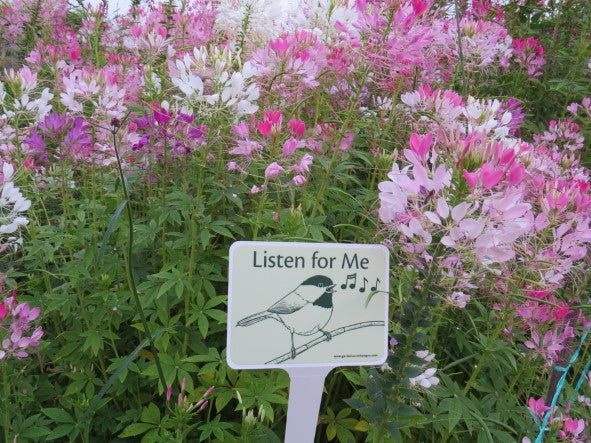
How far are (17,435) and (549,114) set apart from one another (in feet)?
12.1

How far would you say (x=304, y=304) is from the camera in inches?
50.5

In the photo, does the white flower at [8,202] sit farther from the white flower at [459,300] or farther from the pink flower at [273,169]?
the white flower at [459,300]

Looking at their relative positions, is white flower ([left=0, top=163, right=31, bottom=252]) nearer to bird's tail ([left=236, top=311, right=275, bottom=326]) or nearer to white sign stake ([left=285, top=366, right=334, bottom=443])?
bird's tail ([left=236, top=311, right=275, bottom=326])

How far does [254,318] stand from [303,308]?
114 mm

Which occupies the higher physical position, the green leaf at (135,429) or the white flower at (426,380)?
the white flower at (426,380)

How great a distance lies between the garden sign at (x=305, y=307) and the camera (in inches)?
49.6

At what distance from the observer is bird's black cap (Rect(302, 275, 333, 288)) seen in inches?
50.7

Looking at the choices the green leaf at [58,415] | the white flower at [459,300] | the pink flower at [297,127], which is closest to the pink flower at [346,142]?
the pink flower at [297,127]

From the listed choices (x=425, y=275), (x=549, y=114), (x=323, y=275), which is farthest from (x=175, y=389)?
(x=549, y=114)

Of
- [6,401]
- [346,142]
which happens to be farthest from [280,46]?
[6,401]

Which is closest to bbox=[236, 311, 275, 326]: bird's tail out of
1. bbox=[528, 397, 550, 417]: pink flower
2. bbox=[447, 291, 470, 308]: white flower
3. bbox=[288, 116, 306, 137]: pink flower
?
bbox=[447, 291, 470, 308]: white flower

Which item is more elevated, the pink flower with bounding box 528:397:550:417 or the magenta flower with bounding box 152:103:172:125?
the magenta flower with bounding box 152:103:172:125

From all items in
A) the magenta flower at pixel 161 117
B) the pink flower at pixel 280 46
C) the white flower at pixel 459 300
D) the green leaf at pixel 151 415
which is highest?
the pink flower at pixel 280 46

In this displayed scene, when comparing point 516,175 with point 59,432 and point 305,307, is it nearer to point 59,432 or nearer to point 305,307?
point 305,307
